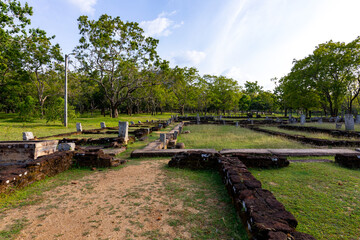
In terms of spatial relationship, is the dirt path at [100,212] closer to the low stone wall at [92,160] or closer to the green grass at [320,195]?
the low stone wall at [92,160]

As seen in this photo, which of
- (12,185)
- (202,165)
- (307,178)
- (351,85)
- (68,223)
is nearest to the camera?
(68,223)

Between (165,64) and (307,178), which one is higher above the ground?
(165,64)

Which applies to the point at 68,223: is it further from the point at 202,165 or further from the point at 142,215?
the point at 202,165

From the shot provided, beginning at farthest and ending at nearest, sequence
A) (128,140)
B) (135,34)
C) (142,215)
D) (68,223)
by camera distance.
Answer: (135,34)
(128,140)
(142,215)
(68,223)

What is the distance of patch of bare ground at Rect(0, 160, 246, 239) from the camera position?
222 cm

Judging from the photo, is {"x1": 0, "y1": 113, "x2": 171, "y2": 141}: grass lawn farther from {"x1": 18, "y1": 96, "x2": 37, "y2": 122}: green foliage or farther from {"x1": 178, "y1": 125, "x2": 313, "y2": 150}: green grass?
{"x1": 178, "y1": 125, "x2": 313, "y2": 150}: green grass

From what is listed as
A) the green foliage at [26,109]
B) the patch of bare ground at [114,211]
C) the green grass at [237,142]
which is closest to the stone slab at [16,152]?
the patch of bare ground at [114,211]

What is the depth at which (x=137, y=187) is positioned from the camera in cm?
365

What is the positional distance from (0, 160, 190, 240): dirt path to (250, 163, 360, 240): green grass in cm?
172

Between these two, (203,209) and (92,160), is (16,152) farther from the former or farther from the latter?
(203,209)

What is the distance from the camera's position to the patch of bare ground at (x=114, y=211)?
2217mm

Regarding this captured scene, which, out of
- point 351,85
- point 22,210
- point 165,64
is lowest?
point 22,210

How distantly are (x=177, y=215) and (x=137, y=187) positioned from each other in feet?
4.49

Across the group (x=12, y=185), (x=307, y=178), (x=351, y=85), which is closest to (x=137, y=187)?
Answer: (x=12, y=185)
